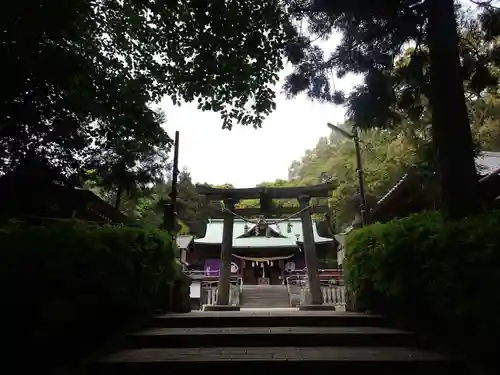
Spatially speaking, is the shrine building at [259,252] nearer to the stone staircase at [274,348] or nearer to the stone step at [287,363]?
the stone staircase at [274,348]

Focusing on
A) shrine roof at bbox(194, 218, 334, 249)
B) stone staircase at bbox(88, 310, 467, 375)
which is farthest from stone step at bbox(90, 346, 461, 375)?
shrine roof at bbox(194, 218, 334, 249)

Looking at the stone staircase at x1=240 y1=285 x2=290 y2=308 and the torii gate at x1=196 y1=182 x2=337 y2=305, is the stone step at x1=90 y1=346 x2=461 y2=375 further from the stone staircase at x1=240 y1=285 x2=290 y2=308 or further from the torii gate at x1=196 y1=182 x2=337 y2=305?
the stone staircase at x1=240 y1=285 x2=290 y2=308

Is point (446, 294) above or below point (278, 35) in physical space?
below

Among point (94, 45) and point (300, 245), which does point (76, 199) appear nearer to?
point (94, 45)

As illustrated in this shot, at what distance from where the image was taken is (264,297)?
61.6 ft

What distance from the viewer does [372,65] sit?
5.60m

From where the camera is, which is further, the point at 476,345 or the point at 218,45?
the point at 218,45

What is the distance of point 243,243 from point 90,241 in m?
20.1

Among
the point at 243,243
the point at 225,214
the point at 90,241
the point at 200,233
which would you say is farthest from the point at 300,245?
the point at 90,241

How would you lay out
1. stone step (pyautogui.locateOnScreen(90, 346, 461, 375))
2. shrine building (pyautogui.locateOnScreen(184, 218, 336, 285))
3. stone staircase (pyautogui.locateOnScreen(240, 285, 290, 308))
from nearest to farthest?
stone step (pyautogui.locateOnScreen(90, 346, 461, 375)) < stone staircase (pyautogui.locateOnScreen(240, 285, 290, 308)) < shrine building (pyautogui.locateOnScreen(184, 218, 336, 285))

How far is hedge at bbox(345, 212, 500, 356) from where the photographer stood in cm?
290

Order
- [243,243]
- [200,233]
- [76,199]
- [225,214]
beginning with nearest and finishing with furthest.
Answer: [76,199] < [225,214] < [243,243] < [200,233]

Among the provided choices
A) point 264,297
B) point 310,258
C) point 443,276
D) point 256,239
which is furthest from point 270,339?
point 256,239

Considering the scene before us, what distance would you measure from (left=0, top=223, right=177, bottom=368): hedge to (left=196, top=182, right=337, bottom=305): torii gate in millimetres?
6791
